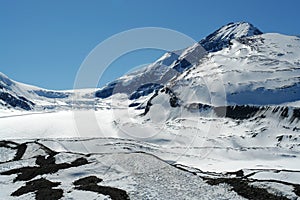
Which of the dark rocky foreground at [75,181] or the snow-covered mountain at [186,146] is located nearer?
the dark rocky foreground at [75,181]

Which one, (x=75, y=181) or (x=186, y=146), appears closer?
(x=75, y=181)

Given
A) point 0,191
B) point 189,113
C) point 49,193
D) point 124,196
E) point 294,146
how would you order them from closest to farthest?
point 124,196
point 49,193
point 0,191
point 294,146
point 189,113

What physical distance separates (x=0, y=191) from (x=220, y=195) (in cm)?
2231

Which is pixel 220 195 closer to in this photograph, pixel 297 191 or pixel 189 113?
pixel 297 191

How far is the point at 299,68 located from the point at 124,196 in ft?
550

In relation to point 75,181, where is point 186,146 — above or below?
below

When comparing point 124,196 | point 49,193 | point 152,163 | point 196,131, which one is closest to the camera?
point 124,196

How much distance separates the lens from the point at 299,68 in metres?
180

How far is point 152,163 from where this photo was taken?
44469mm

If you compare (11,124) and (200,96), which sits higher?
(200,96)

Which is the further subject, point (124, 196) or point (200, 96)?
point (200, 96)

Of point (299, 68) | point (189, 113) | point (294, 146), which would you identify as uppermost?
point (299, 68)

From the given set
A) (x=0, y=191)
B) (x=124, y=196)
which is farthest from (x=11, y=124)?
(x=124, y=196)

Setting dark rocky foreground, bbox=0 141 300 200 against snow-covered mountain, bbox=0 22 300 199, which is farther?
snow-covered mountain, bbox=0 22 300 199
